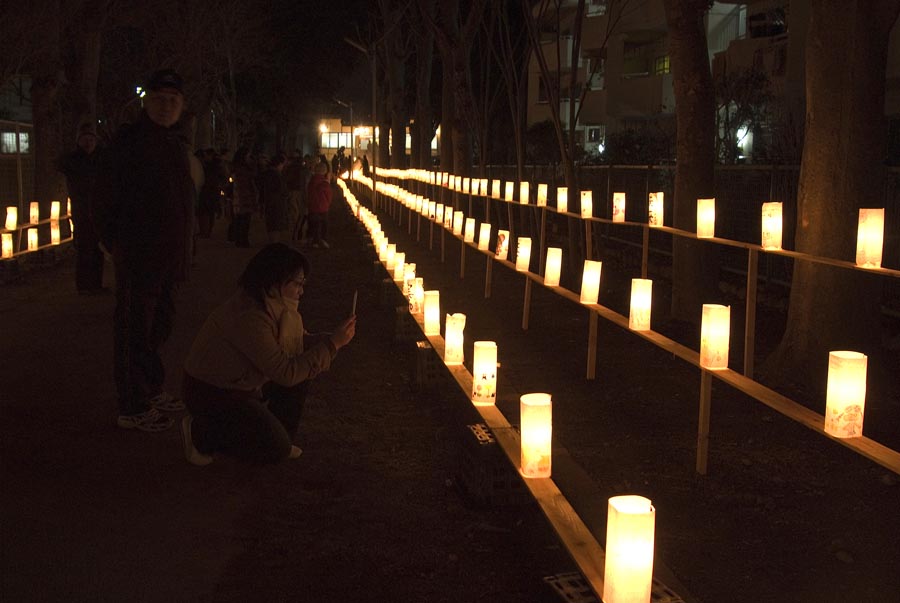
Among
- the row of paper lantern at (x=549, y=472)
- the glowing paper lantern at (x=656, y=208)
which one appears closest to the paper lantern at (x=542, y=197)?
the glowing paper lantern at (x=656, y=208)

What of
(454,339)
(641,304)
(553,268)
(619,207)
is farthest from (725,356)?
(619,207)

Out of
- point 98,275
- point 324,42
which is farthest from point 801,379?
point 324,42

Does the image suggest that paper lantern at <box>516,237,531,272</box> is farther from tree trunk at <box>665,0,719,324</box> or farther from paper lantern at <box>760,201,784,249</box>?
paper lantern at <box>760,201,784,249</box>

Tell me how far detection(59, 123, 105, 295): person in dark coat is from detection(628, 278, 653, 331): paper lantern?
576 cm

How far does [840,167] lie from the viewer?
6.62 metres

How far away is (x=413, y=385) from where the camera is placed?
285 inches

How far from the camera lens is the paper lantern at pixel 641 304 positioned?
6473mm

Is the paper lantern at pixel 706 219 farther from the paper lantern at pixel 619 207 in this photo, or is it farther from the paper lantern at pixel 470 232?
the paper lantern at pixel 470 232

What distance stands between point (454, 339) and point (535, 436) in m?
1.93

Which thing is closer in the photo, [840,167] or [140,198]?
[140,198]

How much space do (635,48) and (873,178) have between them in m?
31.9

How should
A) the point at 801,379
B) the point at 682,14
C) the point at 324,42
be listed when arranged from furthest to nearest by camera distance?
the point at 324,42 → the point at 682,14 → the point at 801,379

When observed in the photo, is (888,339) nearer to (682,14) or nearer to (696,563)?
(682,14)

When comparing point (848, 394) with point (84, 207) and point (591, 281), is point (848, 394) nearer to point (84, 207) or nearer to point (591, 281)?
point (591, 281)
